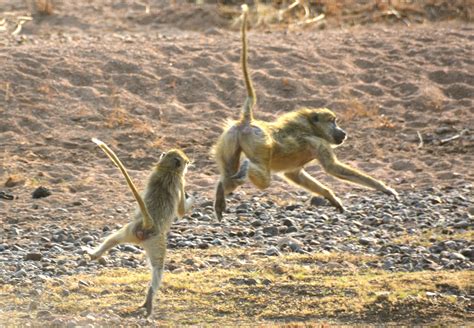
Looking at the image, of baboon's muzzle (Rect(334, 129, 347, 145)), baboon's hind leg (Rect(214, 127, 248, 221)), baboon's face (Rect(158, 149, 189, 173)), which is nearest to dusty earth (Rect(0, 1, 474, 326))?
baboon's muzzle (Rect(334, 129, 347, 145))

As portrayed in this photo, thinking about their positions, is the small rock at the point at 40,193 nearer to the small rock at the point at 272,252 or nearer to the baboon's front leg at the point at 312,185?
the small rock at the point at 272,252

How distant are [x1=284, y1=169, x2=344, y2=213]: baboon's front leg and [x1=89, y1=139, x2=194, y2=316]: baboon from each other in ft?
5.10

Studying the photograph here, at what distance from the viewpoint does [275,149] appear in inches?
448

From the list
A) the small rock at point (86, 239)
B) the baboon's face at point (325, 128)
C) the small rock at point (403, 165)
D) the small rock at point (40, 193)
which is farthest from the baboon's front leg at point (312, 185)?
the small rock at point (403, 165)

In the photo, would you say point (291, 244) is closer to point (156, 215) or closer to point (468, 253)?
point (468, 253)

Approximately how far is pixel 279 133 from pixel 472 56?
9.45m

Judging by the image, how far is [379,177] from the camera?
52.5ft

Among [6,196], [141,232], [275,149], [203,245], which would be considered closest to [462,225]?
[203,245]

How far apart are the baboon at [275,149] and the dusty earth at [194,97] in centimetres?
264

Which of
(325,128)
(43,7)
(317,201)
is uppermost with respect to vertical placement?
(325,128)

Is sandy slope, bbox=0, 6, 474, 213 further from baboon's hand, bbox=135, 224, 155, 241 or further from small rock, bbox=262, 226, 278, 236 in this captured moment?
baboon's hand, bbox=135, 224, 155, 241

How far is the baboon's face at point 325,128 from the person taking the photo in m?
11.9

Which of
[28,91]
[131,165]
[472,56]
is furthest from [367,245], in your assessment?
[472,56]

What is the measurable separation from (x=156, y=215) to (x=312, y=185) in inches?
88.2
